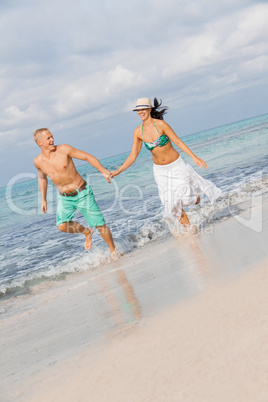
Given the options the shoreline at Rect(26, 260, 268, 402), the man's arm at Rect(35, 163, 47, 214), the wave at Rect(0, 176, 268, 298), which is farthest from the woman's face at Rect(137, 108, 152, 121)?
the shoreline at Rect(26, 260, 268, 402)

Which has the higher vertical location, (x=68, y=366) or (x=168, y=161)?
(x=168, y=161)

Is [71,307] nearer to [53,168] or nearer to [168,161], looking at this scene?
[53,168]

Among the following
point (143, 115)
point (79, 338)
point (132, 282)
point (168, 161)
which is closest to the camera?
point (79, 338)

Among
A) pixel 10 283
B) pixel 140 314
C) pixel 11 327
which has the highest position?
pixel 140 314

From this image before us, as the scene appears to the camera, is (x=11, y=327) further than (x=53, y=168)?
No

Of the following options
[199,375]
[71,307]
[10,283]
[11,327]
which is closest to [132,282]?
[71,307]

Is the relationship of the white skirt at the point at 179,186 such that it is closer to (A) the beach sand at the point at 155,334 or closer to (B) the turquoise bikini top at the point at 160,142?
(B) the turquoise bikini top at the point at 160,142

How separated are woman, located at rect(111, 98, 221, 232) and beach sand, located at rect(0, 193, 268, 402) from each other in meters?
1.42

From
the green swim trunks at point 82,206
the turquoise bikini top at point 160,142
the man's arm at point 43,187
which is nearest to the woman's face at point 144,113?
the turquoise bikini top at point 160,142

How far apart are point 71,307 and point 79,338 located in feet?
3.81

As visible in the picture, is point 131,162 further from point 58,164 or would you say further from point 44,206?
point 44,206

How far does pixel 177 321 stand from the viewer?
332 centimetres

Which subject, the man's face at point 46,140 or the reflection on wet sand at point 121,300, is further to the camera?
the man's face at point 46,140

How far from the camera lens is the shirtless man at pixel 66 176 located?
6.46 meters
